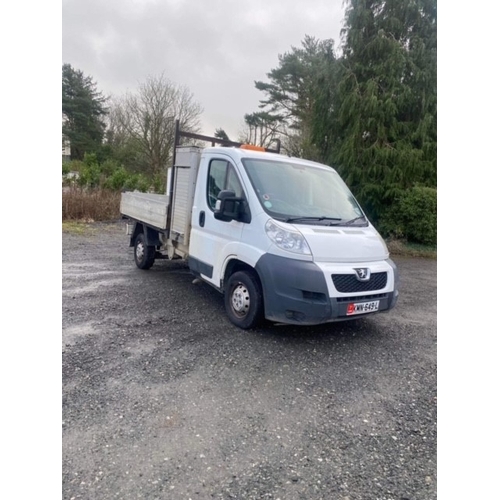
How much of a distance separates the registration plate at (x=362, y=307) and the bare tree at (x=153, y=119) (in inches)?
762

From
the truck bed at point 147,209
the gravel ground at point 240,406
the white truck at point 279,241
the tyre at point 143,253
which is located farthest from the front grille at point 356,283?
the tyre at point 143,253

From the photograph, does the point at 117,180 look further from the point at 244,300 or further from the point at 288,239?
the point at 288,239

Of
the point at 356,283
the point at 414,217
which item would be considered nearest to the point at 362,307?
the point at 356,283

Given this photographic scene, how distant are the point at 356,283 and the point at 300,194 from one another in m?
1.21

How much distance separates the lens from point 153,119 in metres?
21.3

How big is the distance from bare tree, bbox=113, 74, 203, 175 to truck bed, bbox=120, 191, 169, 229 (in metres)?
15.2

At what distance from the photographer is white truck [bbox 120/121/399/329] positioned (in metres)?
3.37

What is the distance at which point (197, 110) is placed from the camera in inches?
860

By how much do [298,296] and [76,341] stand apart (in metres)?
2.15

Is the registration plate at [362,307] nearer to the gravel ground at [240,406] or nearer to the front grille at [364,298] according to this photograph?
the front grille at [364,298]

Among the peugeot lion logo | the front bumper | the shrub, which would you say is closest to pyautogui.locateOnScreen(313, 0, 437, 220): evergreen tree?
the peugeot lion logo

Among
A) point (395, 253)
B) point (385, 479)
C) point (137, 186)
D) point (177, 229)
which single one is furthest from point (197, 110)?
point (385, 479)

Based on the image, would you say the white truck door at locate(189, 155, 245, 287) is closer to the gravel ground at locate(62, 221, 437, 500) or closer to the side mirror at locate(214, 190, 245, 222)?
the side mirror at locate(214, 190, 245, 222)
